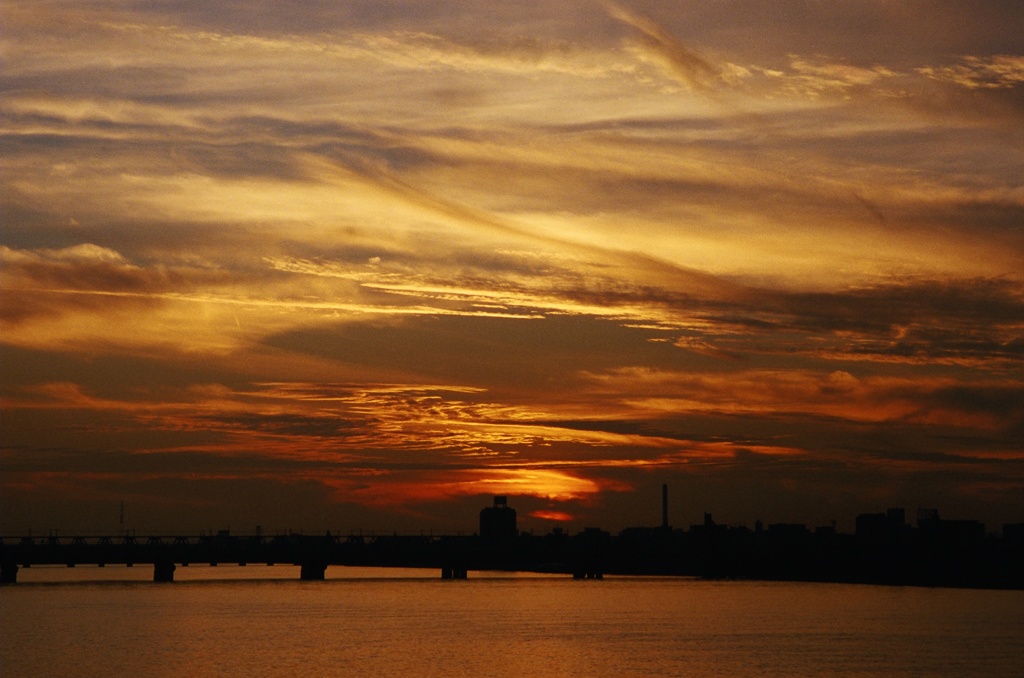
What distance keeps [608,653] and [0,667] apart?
52.3 m

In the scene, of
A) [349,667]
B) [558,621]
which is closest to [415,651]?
[349,667]

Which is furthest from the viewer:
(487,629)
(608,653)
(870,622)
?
(870,622)

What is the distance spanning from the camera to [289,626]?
16975 centimetres

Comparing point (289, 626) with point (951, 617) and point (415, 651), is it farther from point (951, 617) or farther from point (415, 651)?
point (951, 617)

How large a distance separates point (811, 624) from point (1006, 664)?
53.6 m

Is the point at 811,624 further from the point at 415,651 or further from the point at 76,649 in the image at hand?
the point at 76,649

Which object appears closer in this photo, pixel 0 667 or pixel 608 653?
pixel 0 667

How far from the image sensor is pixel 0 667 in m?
119

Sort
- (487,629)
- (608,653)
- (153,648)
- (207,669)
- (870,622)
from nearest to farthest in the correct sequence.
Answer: (207,669), (608,653), (153,648), (487,629), (870,622)

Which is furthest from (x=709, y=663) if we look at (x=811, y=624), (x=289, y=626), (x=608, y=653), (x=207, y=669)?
(x=289, y=626)

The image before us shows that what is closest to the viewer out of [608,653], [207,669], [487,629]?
[207,669]

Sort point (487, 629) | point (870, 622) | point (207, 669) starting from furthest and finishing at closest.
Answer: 1. point (870, 622)
2. point (487, 629)
3. point (207, 669)

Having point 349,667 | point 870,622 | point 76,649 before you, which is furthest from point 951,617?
point 76,649

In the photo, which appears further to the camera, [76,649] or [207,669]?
[76,649]
